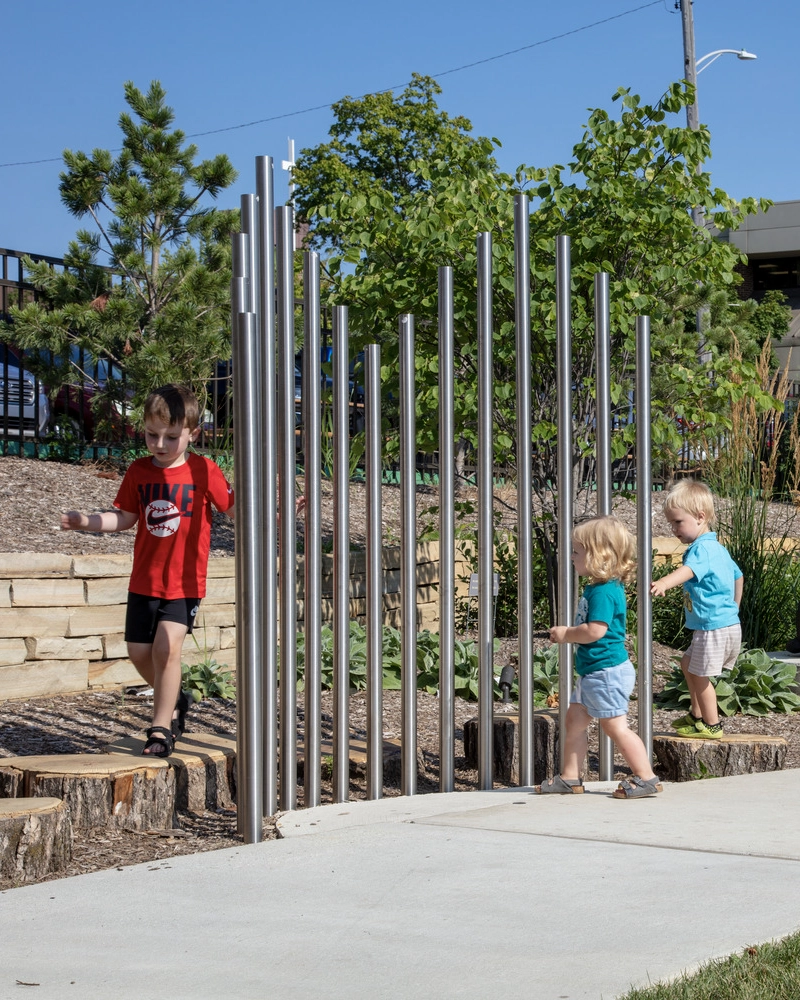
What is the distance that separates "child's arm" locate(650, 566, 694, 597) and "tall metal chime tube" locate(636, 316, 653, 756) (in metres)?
0.06

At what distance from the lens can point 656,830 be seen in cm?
390

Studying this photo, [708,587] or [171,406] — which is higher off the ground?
[171,406]

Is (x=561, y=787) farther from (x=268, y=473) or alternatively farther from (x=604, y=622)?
(x=268, y=473)

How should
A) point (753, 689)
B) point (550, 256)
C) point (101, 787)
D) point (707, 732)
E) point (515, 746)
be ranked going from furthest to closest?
point (550, 256), point (753, 689), point (515, 746), point (707, 732), point (101, 787)

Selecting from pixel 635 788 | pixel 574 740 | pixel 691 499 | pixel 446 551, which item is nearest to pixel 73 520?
pixel 446 551

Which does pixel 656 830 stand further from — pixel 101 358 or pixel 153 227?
pixel 153 227

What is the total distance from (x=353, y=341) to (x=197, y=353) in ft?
6.56

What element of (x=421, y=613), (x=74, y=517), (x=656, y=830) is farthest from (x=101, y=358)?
(x=656, y=830)

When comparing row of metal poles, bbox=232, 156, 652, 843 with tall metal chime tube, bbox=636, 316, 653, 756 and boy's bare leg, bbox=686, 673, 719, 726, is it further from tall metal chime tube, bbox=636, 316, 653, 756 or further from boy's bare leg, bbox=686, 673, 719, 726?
boy's bare leg, bbox=686, 673, 719, 726

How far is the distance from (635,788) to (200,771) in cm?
162

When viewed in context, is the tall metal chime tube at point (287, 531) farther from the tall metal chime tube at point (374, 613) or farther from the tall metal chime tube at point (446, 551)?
the tall metal chime tube at point (446, 551)

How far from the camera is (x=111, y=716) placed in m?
5.79

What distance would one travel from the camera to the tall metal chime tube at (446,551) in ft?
15.0

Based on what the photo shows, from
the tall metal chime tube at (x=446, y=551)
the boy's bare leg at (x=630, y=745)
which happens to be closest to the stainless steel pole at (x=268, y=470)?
the tall metal chime tube at (x=446, y=551)
